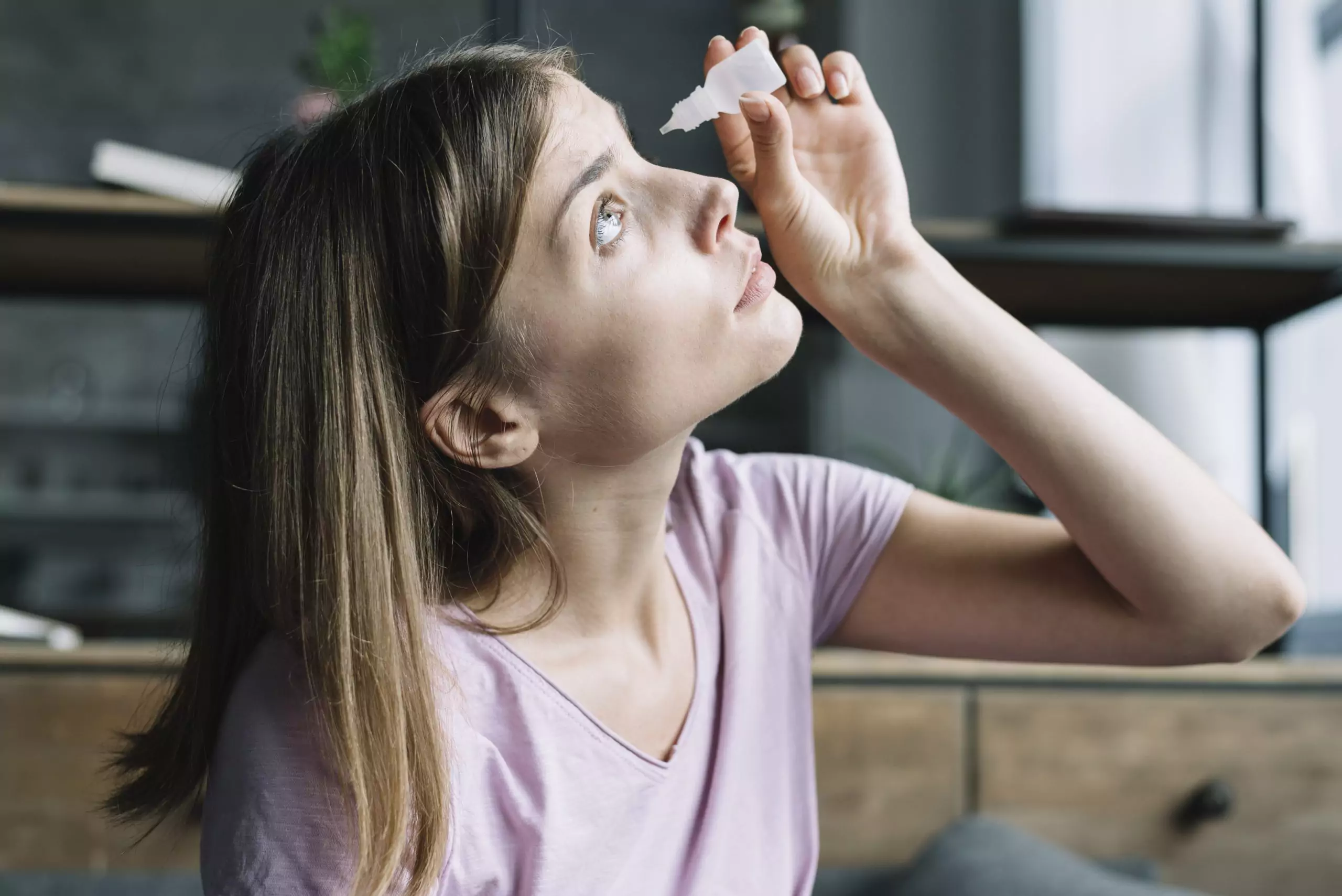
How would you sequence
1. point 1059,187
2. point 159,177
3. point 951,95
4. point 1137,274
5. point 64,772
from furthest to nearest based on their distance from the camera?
point 951,95, point 1059,187, point 1137,274, point 159,177, point 64,772

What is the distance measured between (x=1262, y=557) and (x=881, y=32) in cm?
183

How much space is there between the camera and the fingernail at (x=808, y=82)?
2.81ft

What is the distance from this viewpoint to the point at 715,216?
745mm

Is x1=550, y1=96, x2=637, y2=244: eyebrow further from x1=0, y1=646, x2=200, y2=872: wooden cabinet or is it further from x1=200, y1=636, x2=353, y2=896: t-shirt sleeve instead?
x1=0, y1=646, x2=200, y2=872: wooden cabinet

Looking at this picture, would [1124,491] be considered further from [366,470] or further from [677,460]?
[366,470]

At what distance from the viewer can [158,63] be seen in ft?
15.9

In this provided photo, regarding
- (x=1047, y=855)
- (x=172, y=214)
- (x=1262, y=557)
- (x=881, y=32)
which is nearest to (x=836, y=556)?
(x=1262, y=557)

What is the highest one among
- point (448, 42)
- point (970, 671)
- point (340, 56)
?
point (448, 42)

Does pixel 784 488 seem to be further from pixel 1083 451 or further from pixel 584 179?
pixel 584 179

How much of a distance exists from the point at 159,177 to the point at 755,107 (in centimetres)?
101

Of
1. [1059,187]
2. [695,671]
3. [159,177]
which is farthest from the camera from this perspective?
[1059,187]

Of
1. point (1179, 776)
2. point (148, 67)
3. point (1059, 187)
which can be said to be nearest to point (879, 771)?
point (1179, 776)

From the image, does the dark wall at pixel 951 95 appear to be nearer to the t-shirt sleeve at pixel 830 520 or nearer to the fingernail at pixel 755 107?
the t-shirt sleeve at pixel 830 520

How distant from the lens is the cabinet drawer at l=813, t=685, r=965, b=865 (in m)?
1.38
